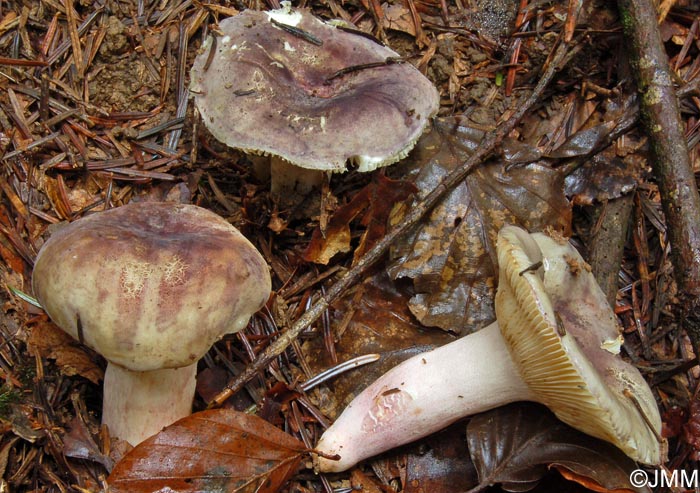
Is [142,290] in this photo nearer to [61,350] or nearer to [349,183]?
[61,350]

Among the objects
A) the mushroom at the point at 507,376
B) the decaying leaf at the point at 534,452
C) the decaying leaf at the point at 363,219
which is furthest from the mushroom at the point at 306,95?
the decaying leaf at the point at 534,452

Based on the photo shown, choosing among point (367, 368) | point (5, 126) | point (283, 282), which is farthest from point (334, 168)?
point (5, 126)

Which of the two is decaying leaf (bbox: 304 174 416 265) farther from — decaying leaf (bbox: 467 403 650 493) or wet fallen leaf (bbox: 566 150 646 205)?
decaying leaf (bbox: 467 403 650 493)

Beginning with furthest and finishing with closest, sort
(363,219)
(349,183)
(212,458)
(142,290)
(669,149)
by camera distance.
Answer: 1. (349,183)
2. (363,219)
3. (669,149)
4. (212,458)
5. (142,290)

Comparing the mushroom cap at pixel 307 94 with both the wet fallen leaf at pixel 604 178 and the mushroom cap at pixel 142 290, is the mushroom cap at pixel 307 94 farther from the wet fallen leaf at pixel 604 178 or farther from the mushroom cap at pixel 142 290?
the wet fallen leaf at pixel 604 178

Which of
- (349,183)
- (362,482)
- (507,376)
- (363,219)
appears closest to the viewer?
(507,376)

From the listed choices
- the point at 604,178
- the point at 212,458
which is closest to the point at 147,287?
the point at 212,458

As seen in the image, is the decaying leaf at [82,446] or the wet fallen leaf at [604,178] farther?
the wet fallen leaf at [604,178]

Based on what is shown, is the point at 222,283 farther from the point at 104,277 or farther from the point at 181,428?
the point at 181,428
